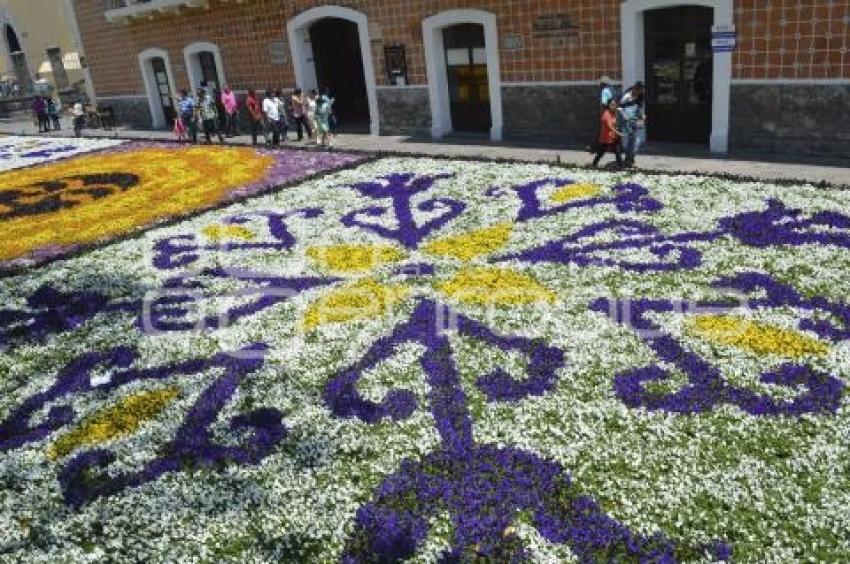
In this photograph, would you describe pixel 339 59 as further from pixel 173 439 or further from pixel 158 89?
pixel 173 439

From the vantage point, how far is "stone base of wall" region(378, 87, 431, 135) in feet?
82.3

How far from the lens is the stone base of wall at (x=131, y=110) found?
37.3 meters

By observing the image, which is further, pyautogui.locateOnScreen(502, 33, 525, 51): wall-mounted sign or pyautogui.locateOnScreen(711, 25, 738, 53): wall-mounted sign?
pyautogui.locateOnScreen(502, 33, 525, 51): wall-mounted sign

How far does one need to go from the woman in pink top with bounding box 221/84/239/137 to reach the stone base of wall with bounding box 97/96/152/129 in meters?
8.60

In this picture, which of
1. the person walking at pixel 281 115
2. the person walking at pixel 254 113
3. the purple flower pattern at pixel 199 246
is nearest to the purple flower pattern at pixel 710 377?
the purple flower pattern at pixel 199 246

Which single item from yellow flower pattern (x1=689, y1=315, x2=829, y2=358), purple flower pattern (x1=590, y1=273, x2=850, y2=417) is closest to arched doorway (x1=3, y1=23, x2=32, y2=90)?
purple flower pattern (x1=590, y1=273, x2=850, y2=417)

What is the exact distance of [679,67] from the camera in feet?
63.4

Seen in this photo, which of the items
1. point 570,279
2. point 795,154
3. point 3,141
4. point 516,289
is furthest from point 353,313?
point 3,141

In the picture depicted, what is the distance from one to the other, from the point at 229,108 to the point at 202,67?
5.25m

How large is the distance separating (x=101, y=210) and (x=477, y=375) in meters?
14.0

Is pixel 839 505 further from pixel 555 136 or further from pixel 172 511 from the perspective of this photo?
pixel 555 136

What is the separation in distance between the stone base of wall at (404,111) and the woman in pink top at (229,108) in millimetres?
6827

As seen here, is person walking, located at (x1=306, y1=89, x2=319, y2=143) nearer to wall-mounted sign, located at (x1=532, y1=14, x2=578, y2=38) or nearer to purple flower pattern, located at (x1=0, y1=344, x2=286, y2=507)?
wall-mounted sign, located at (x1=532, y1=14, x2=578, y2=38)

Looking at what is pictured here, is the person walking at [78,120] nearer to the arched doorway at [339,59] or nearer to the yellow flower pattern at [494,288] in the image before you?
the arched doorway at [339,59]
